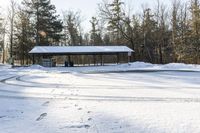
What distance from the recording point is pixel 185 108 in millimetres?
8969

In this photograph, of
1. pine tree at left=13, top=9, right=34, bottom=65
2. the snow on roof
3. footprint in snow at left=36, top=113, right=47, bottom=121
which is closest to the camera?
footprint in snow at left=36, top=113, right=47, bottom=121

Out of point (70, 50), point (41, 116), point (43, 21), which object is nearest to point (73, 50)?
point (70, 50)

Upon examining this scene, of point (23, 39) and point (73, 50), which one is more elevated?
point (23, 39)

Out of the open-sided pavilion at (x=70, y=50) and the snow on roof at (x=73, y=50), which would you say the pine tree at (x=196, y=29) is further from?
the snow on roof at (x=73, y=50)

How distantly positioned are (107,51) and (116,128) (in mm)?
42194

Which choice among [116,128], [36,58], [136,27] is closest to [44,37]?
[36,58]

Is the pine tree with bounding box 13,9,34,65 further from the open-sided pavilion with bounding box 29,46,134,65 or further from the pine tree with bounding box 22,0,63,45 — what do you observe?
the open-sided pavilion with bounding box 29,46,134,65

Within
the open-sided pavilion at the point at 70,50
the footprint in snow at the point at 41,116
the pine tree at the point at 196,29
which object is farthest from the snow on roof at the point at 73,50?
the footprint in snow at the point at 41,116

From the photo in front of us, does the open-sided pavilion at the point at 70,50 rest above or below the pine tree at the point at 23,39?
below

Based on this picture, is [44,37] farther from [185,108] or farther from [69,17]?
[185,108]

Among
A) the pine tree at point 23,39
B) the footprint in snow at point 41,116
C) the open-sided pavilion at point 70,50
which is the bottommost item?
the footprint in snow at point 41,116

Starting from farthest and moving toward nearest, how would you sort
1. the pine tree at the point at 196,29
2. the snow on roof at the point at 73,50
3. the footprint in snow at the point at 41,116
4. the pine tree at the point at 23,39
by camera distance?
the pine tree at the point at 23,39 → the pine tree at the point at 196,29 → the snow on roof at the point at 73,50 → the footprint in snow at the point at 41,116

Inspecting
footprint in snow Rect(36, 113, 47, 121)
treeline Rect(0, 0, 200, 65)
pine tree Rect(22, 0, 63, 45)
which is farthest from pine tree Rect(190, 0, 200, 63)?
footprint in snow Rect(36, 113, 47, 121)

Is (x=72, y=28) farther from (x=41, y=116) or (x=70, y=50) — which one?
(x=41, y=116)
